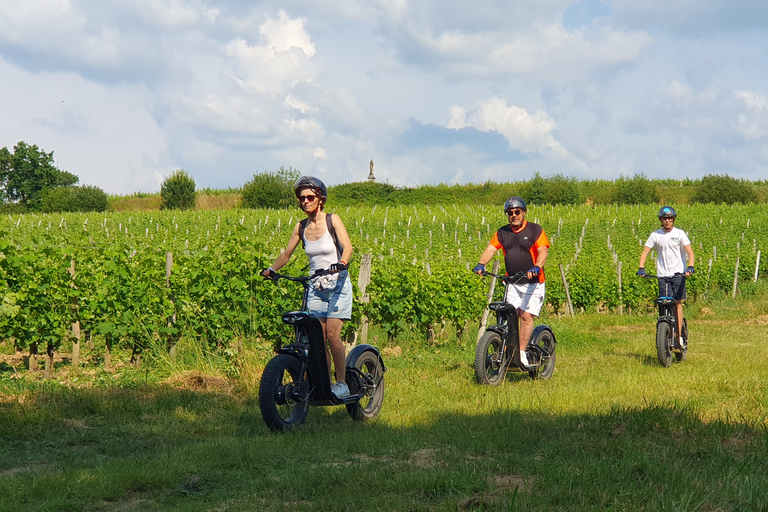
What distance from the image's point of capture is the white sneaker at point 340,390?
5684 mm

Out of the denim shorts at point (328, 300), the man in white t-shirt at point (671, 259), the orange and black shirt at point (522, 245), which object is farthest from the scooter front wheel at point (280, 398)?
the man in white t-shirt at point (671, 259)

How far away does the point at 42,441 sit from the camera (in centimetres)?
534

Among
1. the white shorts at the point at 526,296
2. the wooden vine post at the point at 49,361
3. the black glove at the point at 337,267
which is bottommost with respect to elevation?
Answer: the wooden vine post at the point at 49,361

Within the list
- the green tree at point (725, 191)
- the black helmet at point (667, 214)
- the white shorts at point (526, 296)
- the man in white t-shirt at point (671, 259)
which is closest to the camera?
the white shorts at point (526, 296)

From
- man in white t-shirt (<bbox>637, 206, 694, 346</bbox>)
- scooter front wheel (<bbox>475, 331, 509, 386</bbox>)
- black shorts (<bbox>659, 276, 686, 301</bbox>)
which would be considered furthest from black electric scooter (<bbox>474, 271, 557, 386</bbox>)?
black shorts (<bbox>659, 276, 686, 301</bbox>)

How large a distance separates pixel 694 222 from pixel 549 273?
2705 centimetres

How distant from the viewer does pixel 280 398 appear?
5.37m

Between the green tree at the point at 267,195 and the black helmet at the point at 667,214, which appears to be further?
the green tree at the point at 267,195

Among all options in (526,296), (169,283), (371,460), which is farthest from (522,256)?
(169,283)

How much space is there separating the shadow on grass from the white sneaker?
262 mm

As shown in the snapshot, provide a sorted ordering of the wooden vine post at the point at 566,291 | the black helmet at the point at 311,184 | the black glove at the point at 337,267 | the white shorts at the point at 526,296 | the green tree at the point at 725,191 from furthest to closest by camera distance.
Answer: the green tree at the point at 725,191
the wooden vine post at the point at 566,291
the white shorts at the point at 526,296
the black helmet at the point at 311,184
the black glove at the point at 337,267

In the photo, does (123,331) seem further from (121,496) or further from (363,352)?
(121,496)

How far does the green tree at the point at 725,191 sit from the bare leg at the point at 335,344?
2485 inches

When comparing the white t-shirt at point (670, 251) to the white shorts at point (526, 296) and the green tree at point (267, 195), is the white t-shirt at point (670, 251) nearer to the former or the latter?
the white shorts at point (526, 296)
